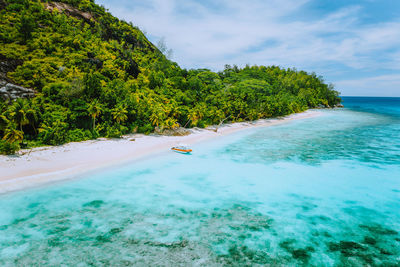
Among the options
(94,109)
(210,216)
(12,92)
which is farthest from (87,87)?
(210,216)

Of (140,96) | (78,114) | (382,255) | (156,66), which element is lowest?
(382,255)

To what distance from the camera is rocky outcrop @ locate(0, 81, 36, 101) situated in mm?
21141

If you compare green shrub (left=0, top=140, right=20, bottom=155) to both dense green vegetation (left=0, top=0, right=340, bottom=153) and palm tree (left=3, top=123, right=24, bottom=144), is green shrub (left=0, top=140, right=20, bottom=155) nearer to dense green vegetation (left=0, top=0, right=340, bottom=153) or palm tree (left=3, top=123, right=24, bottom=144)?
dense green vegetation (left=0, top=0, right=340, bottom=153)

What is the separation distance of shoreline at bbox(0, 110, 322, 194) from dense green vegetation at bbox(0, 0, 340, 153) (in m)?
1.37

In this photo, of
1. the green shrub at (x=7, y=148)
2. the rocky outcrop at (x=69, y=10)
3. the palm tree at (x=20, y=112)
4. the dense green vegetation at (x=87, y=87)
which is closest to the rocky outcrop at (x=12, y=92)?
the dense green vegetation at (x=87, y=87)

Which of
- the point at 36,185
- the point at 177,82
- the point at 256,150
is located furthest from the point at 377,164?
the point at 177,82

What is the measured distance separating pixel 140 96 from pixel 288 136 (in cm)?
2436

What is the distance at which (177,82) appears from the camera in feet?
145

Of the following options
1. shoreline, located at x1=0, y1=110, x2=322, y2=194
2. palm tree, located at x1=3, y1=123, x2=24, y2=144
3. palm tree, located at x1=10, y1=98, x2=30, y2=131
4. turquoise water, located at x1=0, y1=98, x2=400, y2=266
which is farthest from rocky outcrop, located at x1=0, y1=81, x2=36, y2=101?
turquoise water, located at x1=0, y1=98, x2=400, y2=266

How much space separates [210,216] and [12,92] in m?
23.7

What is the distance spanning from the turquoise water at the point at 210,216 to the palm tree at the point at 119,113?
320 inches

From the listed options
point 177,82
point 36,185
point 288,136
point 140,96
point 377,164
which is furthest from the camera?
point 177,82

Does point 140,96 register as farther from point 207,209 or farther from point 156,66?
point 207,209

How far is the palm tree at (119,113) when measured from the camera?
25142mm
